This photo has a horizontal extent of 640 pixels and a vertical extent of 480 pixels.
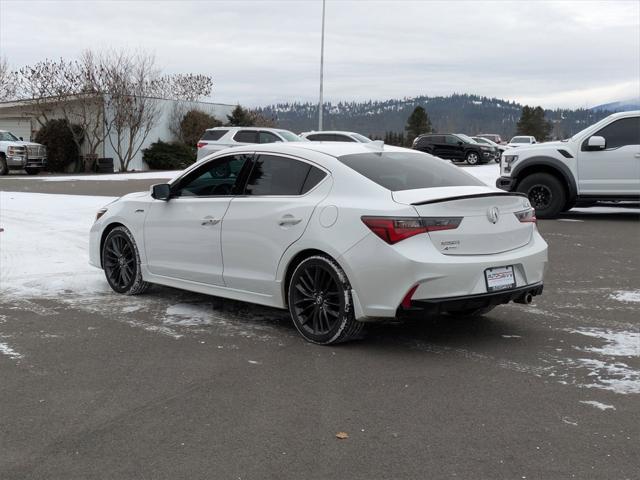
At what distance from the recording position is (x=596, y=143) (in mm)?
13711

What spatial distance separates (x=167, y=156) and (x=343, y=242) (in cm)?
3457

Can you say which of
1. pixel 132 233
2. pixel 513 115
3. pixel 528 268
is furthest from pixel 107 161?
pixel 513 115

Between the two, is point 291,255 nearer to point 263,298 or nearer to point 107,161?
point 263,298

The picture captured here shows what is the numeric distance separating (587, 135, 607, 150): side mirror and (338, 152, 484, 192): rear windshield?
8.32 m

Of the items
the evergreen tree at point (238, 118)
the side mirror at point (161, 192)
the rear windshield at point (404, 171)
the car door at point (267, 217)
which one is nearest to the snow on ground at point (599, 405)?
the rear windshield at point (404, 171)

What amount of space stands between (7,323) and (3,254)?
12.7 feet

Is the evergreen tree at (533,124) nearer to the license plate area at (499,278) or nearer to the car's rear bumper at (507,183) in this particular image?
the car's rear bumper at (507,183)

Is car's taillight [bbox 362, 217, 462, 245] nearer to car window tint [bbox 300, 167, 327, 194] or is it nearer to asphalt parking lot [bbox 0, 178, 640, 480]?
car window tint [bbox 300, 167, 327, 194]

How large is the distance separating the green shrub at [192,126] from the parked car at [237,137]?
15.9 m

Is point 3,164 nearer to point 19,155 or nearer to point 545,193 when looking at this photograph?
point 19,155

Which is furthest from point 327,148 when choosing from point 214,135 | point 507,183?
point 214,135

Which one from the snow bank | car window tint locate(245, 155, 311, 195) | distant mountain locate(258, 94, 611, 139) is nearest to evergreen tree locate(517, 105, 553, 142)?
distant mountain locate(258, 94, 611, 139)

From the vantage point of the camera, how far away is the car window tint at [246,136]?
24.3m

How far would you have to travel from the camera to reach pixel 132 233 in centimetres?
741
